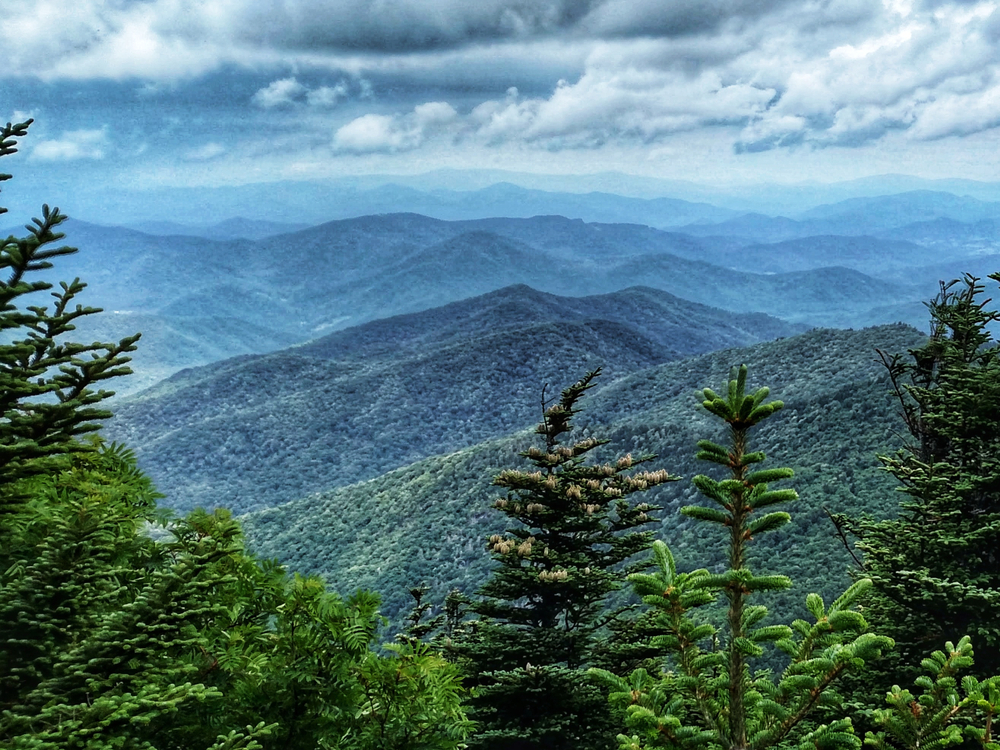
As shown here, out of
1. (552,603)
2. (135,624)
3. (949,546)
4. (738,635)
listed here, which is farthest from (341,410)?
(738,635)

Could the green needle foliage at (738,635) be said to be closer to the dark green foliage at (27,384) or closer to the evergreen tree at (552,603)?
the dark green foliage at (27,384)

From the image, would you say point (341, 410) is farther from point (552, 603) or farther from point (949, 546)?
point (949, 546)

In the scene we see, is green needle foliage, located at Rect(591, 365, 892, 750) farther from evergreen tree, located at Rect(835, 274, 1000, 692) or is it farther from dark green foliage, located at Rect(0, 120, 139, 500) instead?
evergreen tree, located at Rect(835, 274, 1000, 692)

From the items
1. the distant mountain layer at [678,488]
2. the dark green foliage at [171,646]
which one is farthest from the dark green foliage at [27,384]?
the distant mountain layer at [678,488]

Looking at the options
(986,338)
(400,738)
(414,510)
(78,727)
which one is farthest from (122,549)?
(414,510)

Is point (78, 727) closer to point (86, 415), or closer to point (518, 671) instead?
point (86, 415)

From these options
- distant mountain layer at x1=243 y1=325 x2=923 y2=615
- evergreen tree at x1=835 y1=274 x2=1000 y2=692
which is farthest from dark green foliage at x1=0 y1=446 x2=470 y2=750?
distant mountain layer at x1=243 y1=325 x2=923 y2=615
